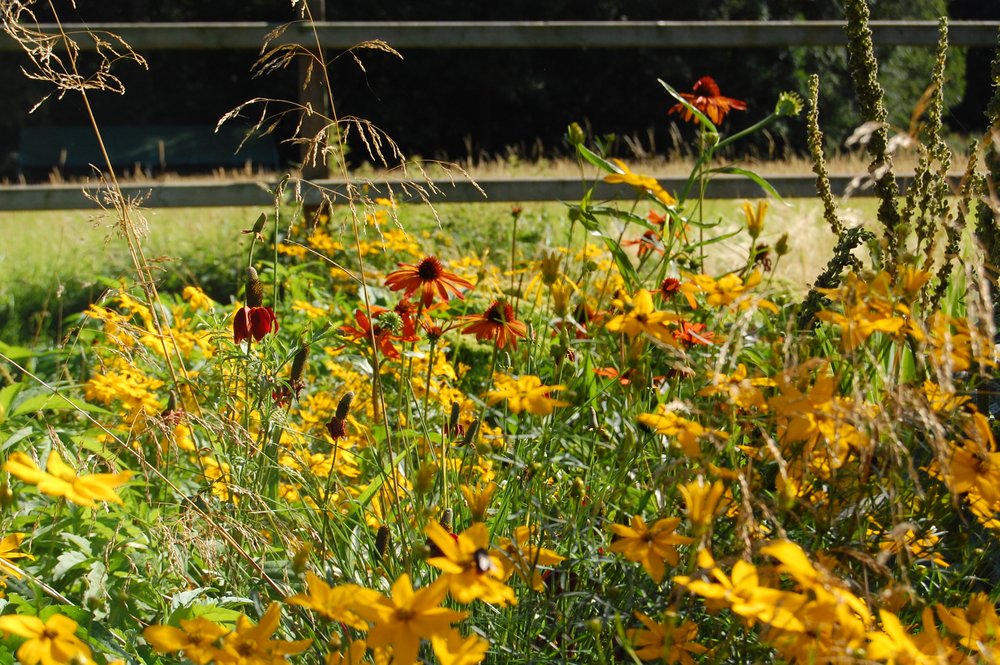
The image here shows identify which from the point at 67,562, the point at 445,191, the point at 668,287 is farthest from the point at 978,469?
the point at 445,191

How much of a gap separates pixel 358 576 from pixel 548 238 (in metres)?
2.80

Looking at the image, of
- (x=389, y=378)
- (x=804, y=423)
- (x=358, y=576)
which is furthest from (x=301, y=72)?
(x=804, y=423)

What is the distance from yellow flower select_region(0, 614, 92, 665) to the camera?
2.53ft

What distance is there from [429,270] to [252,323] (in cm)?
25

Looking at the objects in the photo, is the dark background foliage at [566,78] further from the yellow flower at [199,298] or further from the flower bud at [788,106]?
the flower bud at [788,106]

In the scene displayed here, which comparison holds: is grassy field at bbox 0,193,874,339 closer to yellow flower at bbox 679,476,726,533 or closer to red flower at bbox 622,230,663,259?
red flower at bbox 622,230,663,259

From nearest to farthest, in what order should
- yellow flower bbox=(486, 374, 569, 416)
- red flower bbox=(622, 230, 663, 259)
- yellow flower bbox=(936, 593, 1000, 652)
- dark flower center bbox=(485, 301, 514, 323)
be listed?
yellow flower bbox=(936, 593, 1000, 652) → yellow flower bbox=(486, 374, 569, 416) → dark flower center bbox=(485, 301, 514, 323) → red flower bbox=(622, 230, 663, 259)

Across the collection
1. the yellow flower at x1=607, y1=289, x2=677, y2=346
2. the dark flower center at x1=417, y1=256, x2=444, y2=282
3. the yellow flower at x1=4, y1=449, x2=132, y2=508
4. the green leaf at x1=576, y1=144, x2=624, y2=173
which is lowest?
the yellow flower at x1=4, y1=449, x2=132, y2=508

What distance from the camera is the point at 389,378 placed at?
88.7 inches

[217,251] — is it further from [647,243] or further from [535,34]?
[647,243]

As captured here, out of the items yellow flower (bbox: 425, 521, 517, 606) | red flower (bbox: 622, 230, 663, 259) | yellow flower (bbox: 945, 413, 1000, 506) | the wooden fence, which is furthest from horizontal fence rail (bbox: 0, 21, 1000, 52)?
yellow flower (bbox: 425, 521, 517, 606)

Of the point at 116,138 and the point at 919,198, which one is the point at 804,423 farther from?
the point at 116,138

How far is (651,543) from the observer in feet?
3.09

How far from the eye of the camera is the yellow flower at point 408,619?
775 millimetres
